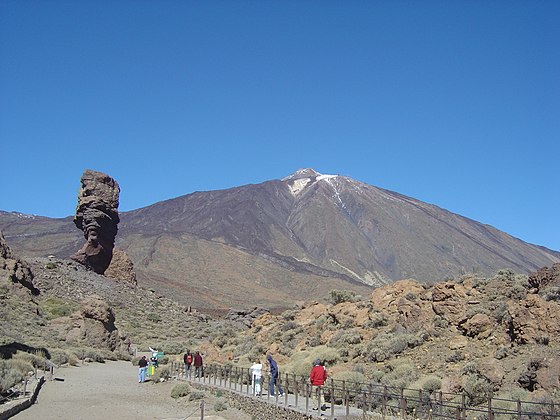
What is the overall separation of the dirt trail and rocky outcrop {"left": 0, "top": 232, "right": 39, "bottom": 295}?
727 inches

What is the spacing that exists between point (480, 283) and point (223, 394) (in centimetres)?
1186

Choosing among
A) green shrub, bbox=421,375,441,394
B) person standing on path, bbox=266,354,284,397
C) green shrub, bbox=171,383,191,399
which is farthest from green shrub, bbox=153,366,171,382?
green shrub, bbox=421,375,441,394

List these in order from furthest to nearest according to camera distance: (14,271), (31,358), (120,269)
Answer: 1. (120,269)
2. (14,271)
3. (31,358)

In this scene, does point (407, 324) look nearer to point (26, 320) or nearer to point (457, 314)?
point (457, 314)

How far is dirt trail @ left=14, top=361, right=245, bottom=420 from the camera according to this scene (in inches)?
642

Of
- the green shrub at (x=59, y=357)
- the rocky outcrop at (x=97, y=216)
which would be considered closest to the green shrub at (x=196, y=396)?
the green shrub at (x=59, y=357)

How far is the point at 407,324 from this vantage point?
22.7m

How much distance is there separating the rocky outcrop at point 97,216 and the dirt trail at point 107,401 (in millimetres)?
31817

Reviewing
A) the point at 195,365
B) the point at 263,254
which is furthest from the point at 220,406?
the point at 263,254

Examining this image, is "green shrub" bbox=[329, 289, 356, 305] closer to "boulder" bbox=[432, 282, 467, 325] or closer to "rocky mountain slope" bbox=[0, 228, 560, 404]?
"rocky mountain slope" bbox=[0, 228, 560, 404]

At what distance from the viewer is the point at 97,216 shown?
183 ft

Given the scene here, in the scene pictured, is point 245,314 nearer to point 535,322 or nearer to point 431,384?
point 535,322

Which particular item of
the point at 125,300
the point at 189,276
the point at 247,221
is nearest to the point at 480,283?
the point at 125,300

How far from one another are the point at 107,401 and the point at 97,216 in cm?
3911
